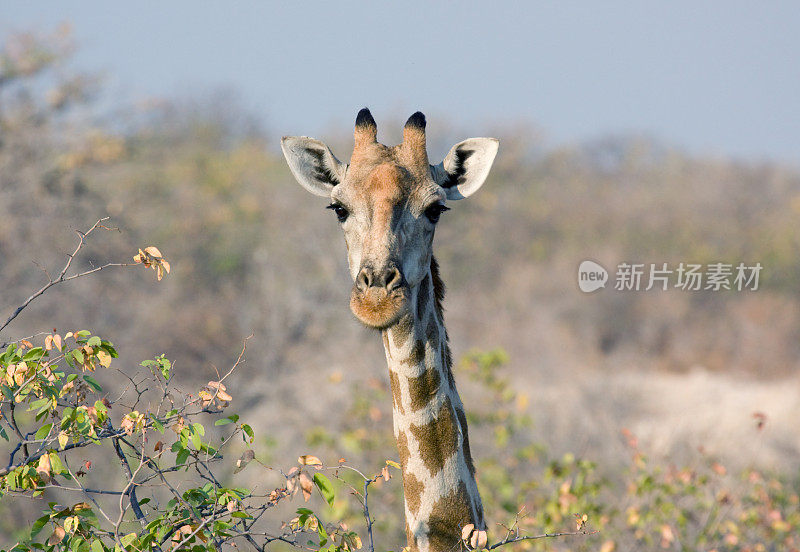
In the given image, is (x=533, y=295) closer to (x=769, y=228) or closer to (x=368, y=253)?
(x=769, y=228)

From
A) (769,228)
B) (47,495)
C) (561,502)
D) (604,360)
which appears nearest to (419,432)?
(561,502)

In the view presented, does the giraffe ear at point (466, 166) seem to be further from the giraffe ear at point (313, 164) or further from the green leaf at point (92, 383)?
the green leaf at point (92, 383)

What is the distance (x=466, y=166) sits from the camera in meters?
5.09

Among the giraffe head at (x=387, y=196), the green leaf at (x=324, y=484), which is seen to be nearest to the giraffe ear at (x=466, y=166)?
the giraffe head at (x=387, y=196)

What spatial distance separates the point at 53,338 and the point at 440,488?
1.81m

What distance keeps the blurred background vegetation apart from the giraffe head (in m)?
2.73

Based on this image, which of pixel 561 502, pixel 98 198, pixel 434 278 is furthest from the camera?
pixel 98 198

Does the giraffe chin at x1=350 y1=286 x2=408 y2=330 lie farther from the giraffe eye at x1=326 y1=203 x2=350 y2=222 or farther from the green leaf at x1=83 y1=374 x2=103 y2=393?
the green leaf at x1=83 y1=374 x2=103 y2=393

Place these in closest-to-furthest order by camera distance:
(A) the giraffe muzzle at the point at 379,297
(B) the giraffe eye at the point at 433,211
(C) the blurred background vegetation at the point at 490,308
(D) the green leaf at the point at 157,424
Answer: (D) the green leaf at the point at 157,424 → (A) the giraffe muzzle at the point at 379,297 → (B) the giraffe eye at the point at 433,211 → (C) the blurred background vegetation at the point at 490,308

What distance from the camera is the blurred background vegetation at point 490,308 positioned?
31.8ft

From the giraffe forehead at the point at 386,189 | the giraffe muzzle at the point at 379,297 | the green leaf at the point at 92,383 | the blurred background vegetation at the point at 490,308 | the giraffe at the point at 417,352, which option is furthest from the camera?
the blurred background vegetation at the point at 490,308

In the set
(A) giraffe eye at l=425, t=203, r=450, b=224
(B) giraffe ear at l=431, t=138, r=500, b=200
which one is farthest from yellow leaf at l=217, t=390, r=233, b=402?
(B) giraffe ear at l=431, t=138, r=500, b=200

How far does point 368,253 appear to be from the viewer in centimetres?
402

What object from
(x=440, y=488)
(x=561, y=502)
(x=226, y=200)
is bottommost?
(x=226, y=200)
